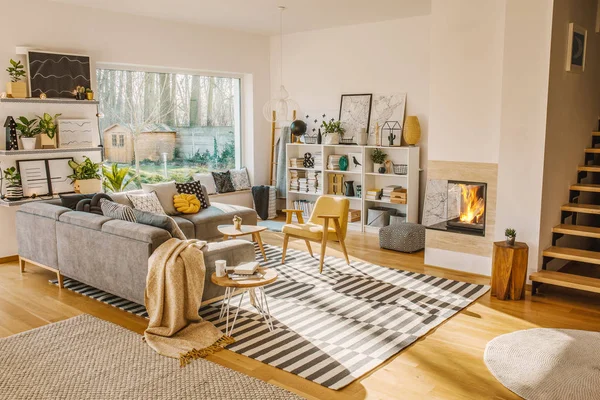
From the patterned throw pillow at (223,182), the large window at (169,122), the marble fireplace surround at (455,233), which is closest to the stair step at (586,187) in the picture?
the marble fireplace surround at (455,233)

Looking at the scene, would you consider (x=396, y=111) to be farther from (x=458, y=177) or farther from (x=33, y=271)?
(x=33, y=271)

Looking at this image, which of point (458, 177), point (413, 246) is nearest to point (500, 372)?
point (458, 177)

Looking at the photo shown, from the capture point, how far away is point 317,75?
338 inches

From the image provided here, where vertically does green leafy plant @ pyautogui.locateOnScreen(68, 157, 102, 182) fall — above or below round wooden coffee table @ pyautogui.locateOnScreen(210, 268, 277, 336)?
above

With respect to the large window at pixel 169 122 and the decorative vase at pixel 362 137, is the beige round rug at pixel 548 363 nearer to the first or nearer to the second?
the decorative vase at pixel 362 137

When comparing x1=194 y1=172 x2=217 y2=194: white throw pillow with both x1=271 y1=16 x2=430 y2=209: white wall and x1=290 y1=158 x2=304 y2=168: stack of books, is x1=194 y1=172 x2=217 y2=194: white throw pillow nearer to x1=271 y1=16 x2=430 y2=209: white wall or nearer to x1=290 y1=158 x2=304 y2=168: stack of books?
x1=290 y1=158 x2=304 y2=168: stack of books

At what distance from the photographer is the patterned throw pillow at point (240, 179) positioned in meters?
8.89

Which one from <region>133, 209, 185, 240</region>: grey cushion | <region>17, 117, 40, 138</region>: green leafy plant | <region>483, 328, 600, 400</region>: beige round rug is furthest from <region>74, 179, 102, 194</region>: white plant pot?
<region>483, 328, 600, 400</region>: beige round rug

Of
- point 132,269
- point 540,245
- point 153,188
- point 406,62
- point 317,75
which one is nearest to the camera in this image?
point 132,269

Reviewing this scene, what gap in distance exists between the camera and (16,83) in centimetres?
609

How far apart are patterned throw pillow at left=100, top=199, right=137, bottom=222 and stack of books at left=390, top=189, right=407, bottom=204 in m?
3.76

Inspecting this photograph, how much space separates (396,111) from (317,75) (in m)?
1.54

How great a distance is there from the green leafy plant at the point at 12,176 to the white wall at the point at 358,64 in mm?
4308

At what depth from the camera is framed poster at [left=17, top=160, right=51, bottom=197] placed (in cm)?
634
